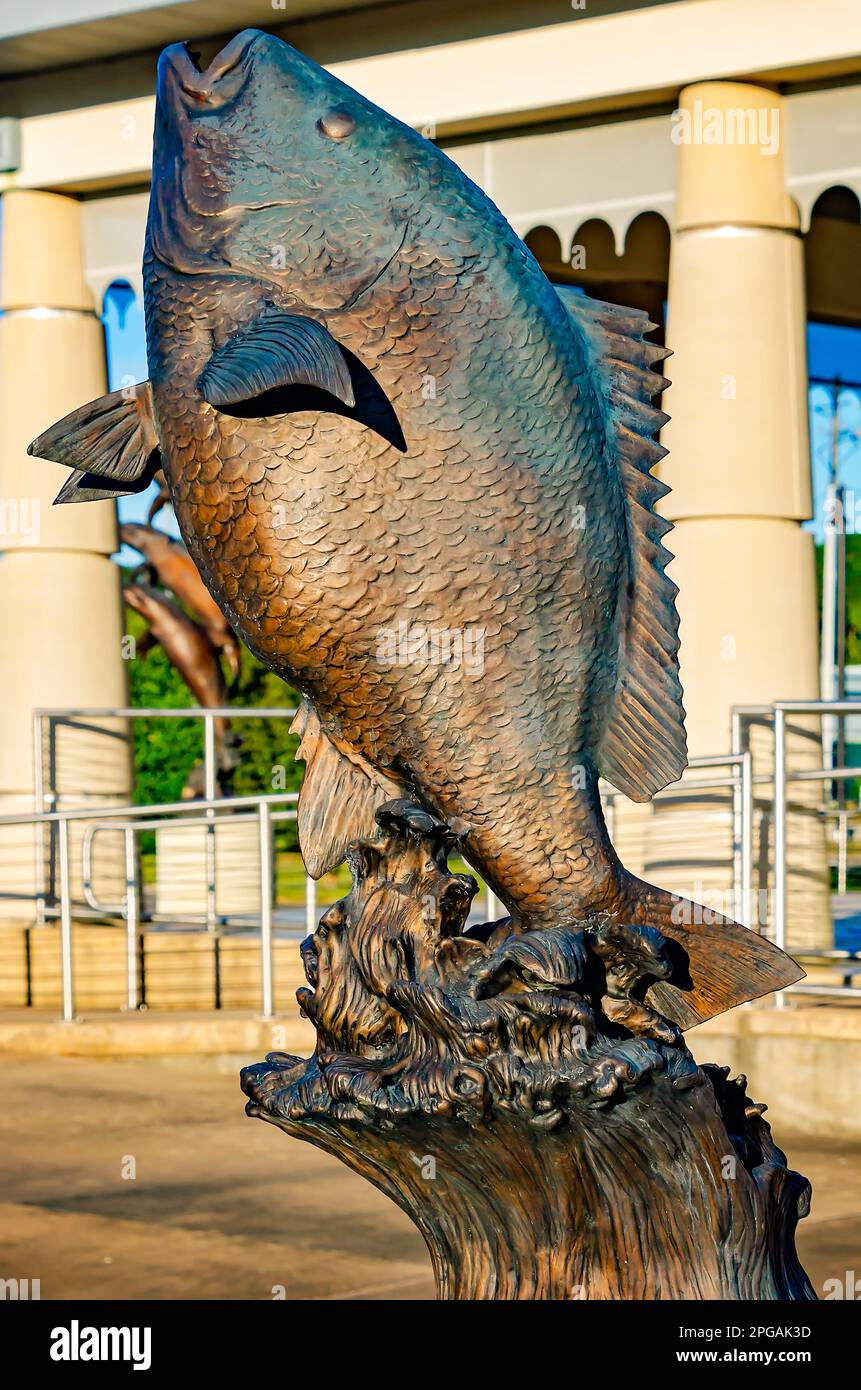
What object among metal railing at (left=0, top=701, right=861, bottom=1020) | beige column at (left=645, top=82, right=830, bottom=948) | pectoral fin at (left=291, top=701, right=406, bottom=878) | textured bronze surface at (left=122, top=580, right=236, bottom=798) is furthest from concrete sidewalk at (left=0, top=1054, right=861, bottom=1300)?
textured bronze surface at (left=122, top=580, right=236, bottom=798)

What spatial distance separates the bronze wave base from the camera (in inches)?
113

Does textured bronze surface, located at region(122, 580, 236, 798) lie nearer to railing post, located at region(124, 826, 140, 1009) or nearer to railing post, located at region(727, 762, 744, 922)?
railing post, located at region(124, 826, 140, 1009)

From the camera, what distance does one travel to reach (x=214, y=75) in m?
3.14

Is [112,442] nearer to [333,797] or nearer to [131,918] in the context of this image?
[333,797]

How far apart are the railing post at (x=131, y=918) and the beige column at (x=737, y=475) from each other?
266 cm

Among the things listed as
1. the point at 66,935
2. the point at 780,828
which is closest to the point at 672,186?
the point at 780,828

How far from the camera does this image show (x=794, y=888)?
27.5ft

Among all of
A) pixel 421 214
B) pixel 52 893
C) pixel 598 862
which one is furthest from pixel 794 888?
pixel 421 214

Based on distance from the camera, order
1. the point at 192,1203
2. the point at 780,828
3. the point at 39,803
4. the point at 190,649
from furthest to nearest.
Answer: the point at 190,649 → the point at 39,803 → the point at 780,828 → the point at 192,1203

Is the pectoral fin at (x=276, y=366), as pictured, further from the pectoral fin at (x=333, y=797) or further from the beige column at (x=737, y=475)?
the beige column at (x=737, y=475)

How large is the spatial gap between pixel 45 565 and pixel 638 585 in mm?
7812
